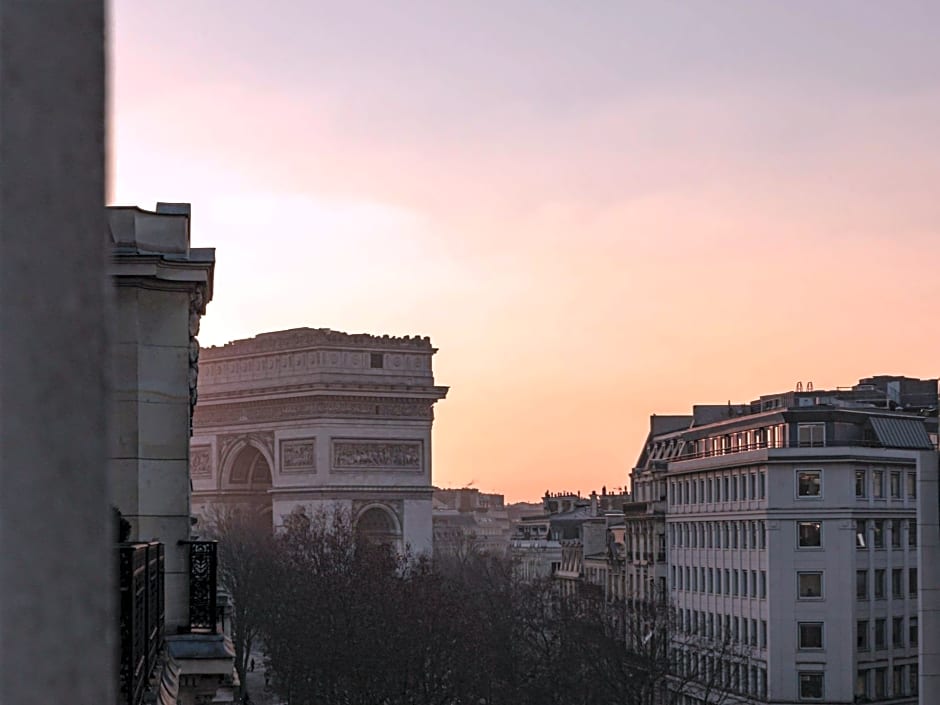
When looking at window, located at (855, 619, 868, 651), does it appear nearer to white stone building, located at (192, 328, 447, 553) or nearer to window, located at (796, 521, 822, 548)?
window, located at (796, 521, 822, 548)

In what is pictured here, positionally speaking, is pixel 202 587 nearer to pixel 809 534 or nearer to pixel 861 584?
pixel 861 584

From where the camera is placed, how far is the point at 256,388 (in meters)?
Answer: 114

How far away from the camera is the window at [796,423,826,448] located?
77.1 m

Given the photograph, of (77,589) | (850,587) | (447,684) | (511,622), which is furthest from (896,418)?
(77,589)

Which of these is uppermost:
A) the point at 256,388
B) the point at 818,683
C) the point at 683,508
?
the point at 256,388

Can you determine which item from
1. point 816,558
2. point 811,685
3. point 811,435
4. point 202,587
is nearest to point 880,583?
point 816,558

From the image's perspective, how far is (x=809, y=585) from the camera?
73875 millimetres

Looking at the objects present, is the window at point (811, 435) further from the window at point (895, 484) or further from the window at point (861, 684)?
the window at point (861, 684)

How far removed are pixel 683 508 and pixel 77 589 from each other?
9018 cm

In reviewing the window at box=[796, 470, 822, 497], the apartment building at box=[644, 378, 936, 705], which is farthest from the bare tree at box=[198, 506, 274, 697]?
the window at box=[796, 470, 822, 497]

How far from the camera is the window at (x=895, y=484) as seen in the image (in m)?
77.1

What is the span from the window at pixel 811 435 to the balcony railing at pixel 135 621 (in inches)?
2642

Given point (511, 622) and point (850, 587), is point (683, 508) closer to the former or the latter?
point (850, 587)

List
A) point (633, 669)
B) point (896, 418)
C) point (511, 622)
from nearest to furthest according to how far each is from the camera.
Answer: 1. point (633, 669)
2. point (511, 622)
3. point (896, 418)
